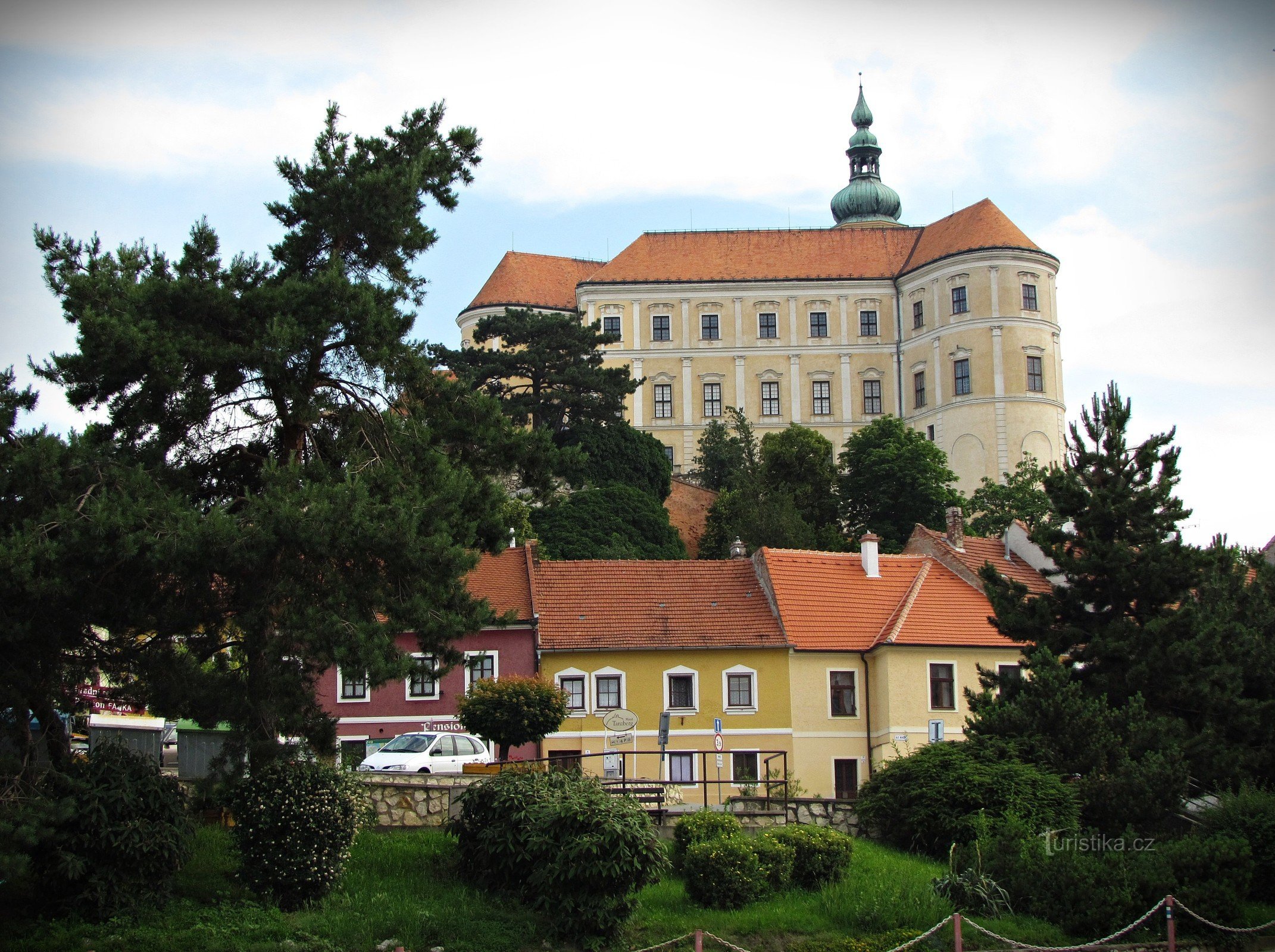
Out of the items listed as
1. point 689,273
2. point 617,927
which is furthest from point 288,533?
point 689,273

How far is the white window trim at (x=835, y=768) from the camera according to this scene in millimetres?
37500

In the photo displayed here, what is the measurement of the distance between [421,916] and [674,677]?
18116mm

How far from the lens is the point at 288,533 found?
2039cm

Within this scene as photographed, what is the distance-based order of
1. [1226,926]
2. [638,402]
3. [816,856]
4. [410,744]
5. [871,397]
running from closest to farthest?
[1226,926] → [816,856] → [410,744] → [638,402] → [871,397]

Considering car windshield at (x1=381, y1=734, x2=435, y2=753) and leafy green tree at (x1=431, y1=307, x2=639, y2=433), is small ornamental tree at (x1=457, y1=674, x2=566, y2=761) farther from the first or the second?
leafy green tree at (x1=431, y1=307, x2=639, y2=433)

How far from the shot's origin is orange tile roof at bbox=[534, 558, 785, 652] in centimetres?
3838

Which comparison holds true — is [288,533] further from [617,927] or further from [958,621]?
[958,621]

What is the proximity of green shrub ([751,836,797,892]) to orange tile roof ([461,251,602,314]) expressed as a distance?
7323cm

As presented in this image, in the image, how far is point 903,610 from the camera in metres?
39.5

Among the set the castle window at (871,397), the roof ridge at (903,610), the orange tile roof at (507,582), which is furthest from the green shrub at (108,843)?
the castle window at (871,397)

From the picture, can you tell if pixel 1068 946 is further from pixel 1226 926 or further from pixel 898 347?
pixel 898 347

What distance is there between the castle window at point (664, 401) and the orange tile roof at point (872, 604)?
47.9 metres

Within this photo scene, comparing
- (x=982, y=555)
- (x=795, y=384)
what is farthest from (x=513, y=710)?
(x=795, y=384)

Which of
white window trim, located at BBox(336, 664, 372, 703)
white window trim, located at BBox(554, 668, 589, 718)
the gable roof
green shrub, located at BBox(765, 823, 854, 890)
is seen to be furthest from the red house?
green shrub, located at BBox(765, 823, 854, 890)
